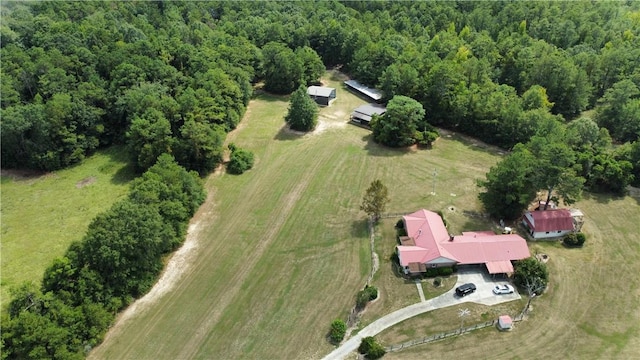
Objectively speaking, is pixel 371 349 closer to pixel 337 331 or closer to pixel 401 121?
pixel 337 331

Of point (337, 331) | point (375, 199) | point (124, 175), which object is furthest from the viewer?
point (124, 175)

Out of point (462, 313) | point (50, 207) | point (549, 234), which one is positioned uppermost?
point (549, 234)

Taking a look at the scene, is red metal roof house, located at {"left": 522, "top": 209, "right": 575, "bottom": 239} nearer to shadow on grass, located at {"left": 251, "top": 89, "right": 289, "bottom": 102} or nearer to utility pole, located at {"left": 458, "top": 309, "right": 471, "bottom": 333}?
utility pole, located at {"left": 458, "top": 309, "right": 471, "bottom": 333}

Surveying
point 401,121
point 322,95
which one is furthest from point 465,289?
point 322,95

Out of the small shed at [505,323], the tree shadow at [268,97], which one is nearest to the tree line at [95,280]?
the small shed at [505,323]

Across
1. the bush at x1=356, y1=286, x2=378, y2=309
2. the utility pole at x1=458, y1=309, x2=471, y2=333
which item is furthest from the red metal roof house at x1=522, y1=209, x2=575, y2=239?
the bush at x1=356, y1=286, x2=378, y2=309

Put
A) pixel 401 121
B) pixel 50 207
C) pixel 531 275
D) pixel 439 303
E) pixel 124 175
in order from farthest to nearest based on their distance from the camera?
pixel 401 121
pixel 124 175
pixel 50 207
pixel 531 275
pixel 439 303
